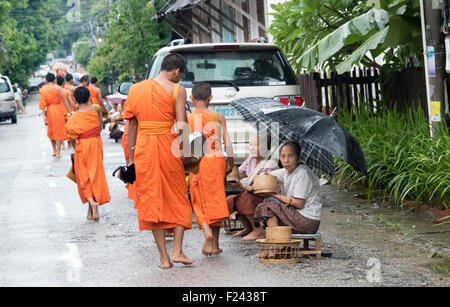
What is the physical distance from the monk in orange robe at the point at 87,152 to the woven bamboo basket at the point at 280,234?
4.01m

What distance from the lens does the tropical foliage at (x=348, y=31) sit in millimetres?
10445

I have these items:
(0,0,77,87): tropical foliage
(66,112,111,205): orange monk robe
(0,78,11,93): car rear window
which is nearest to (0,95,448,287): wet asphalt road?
(66,112,111,205): orange monk robe

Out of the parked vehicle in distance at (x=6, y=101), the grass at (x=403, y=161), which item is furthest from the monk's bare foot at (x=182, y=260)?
the parked vehicle in distance at (x=6, y=101)

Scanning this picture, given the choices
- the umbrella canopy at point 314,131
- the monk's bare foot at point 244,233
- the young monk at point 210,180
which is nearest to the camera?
the umbrella canopy at point 314,131

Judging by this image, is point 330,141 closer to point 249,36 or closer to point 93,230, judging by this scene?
point 93,230

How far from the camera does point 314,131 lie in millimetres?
7770

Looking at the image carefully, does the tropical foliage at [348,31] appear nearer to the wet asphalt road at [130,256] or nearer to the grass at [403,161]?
the grass at [403,161]

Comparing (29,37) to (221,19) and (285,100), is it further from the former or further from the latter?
(285,100)

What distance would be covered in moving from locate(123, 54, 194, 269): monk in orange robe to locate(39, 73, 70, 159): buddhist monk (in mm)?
12793

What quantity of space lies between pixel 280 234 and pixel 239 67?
13.0 feet

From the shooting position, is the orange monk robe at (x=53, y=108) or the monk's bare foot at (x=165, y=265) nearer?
the monk's bare foot at (x=165, y=265)

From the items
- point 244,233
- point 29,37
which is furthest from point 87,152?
point 29,37

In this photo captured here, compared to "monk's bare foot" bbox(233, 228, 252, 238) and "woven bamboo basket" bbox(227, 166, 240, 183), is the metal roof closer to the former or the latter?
"monk's bare foot" bbox(233, 228, 252, 238)
